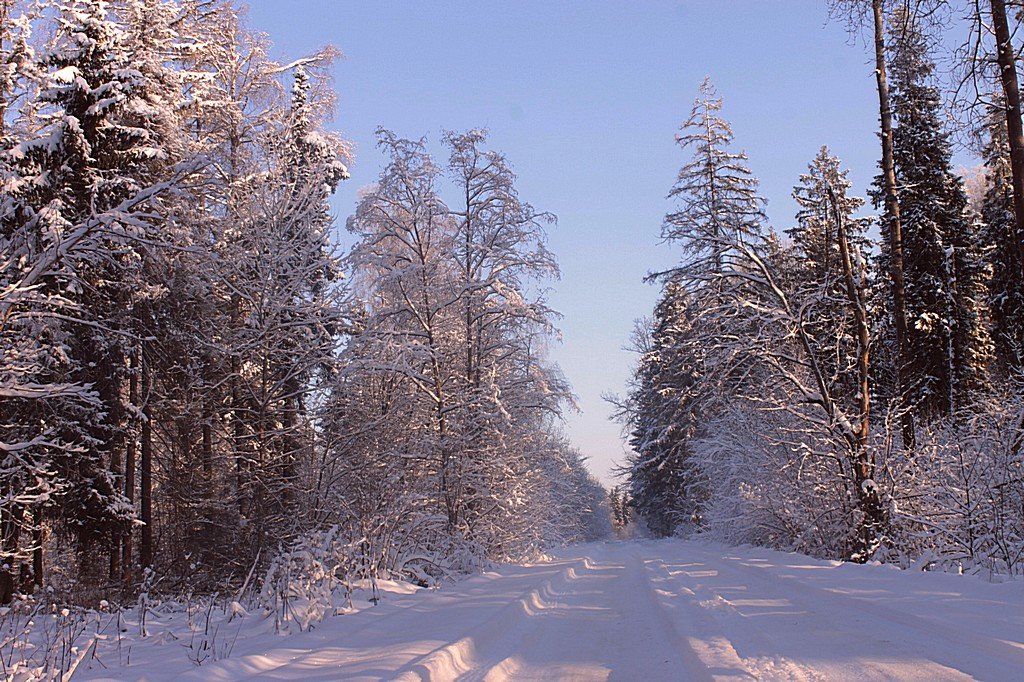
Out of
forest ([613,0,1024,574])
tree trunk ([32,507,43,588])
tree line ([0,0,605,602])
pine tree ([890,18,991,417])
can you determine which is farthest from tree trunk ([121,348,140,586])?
pine tree ([890,18,991,417])

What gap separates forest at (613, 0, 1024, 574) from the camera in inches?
404

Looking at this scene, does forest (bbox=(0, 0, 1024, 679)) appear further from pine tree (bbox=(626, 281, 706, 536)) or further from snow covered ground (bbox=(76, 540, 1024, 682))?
pine tree (bbox=(626, 281, 706, 536))

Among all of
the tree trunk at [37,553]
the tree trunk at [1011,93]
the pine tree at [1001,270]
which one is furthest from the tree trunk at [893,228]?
the tree trunk at [37,553]

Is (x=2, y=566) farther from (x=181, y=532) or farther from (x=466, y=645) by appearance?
(x=466, y=645)

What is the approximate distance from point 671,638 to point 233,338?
1109 centimetres

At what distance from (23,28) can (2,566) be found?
999 cm

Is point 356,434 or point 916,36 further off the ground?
point 916,36

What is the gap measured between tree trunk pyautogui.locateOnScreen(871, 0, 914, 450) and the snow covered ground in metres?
5.39

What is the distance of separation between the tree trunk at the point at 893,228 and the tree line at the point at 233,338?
814cm

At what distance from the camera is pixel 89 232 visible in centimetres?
873

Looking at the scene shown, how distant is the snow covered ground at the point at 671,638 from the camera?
504 cm

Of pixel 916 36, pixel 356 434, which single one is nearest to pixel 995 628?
pixel 916 36

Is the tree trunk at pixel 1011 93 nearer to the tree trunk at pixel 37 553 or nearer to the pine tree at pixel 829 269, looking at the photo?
the pine tree at pixel 829 269

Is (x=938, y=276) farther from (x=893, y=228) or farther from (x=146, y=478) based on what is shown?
(x=146, y=478)
